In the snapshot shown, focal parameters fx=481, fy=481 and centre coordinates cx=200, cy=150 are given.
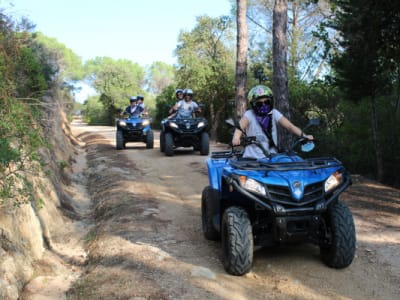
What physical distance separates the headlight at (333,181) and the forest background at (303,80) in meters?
3.44

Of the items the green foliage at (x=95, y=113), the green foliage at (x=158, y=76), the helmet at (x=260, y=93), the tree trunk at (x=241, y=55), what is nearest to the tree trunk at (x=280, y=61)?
the tree trunk at (x=241, y=55)

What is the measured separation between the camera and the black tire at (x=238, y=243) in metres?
4.76

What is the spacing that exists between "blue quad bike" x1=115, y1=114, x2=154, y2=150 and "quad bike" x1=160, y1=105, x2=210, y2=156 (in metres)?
2.26

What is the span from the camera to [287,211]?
15.2ft

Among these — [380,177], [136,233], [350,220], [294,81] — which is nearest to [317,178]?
[350,220]

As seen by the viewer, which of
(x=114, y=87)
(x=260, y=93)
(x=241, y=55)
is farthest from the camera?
(x=114, y=87)

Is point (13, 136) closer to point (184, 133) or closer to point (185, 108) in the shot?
point (184, 133)

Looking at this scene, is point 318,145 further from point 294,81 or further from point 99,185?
point 99,185

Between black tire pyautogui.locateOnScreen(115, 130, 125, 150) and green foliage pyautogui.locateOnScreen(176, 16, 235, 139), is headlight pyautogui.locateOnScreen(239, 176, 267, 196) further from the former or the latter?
green foliage pyautogui.locateOnScreen(176, 16, 235, 139)

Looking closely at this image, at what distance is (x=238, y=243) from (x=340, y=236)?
1036mm

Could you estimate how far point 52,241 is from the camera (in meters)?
7.01

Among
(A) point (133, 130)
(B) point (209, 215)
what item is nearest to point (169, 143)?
(A) point (133, 130)

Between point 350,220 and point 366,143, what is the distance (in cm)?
1029

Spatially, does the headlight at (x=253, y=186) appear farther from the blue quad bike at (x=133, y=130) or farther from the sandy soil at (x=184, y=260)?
the blue quad bike at (x=133, y=130)
